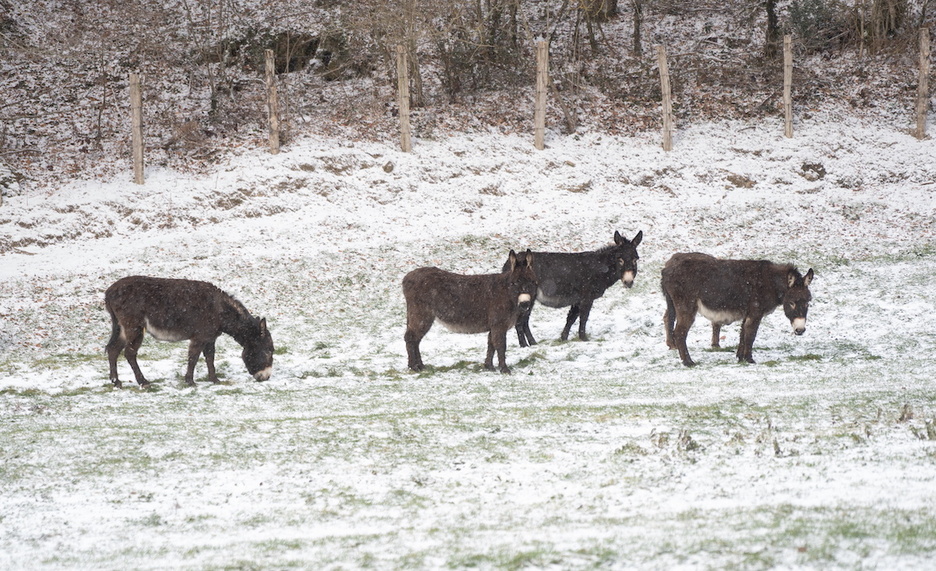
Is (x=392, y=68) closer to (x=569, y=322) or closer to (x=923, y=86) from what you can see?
(x=923, y=86)

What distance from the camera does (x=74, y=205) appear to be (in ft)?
79.1

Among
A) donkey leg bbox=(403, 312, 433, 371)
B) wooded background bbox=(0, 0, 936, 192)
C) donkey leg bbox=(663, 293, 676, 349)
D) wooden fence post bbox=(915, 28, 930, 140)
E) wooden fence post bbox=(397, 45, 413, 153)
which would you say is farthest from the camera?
wooded background bbox=(0, 0, 936, 192)

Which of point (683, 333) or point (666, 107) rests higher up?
point (666, 107)

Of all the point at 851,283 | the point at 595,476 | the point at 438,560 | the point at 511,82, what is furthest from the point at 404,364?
the point at 511,82

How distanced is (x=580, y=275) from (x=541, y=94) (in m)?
15.4

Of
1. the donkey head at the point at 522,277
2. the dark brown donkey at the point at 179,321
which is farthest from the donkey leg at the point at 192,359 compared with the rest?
the donkey head at the point at 522,277

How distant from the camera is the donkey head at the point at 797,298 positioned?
12.9 metres

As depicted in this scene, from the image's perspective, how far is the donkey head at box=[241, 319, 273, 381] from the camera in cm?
1280

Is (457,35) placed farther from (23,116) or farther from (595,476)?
(595,476)

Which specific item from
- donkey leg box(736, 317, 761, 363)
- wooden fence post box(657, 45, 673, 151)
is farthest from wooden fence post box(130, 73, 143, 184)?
donkey leg box(736, 317, 761, 363)

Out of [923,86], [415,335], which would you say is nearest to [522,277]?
[415,335]

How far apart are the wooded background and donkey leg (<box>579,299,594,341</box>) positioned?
15729mm

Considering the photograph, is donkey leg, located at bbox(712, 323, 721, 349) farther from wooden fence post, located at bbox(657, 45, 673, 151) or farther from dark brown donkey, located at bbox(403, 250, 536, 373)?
wooden fence post, located at bbox(657, 45, 673, 151)

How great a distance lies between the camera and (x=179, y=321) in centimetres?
1228
